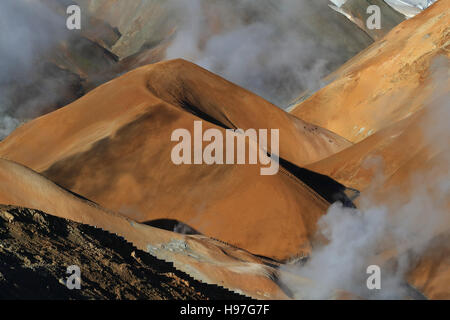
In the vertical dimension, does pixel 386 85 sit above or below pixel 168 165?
above

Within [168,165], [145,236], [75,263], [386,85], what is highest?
[386,85]

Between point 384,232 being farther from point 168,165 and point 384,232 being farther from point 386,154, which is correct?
point 168,165

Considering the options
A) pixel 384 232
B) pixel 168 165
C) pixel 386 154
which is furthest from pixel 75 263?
pixel 386 154

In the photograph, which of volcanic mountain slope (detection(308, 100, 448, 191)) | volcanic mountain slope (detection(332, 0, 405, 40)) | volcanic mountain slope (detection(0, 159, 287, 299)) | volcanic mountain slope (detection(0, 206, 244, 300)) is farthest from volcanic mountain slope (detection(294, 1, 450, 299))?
volcanic mountain slope (detection(332, 0, 405, 40))

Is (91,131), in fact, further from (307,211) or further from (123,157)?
(307,211)

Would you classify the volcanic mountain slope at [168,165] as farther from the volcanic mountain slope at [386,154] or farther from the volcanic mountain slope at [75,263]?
the volcanic mountain slope at [75,263]

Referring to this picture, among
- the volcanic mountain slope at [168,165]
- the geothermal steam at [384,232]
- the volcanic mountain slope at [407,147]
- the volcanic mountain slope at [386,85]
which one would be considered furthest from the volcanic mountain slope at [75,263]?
the volcanic mountain slope at [386,85]
